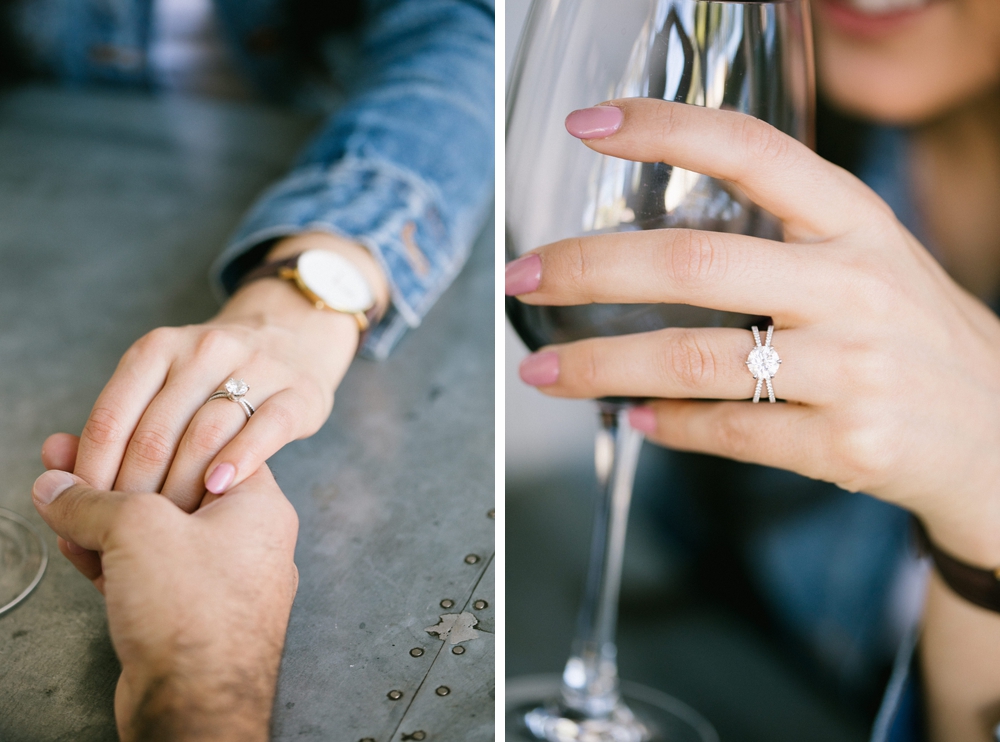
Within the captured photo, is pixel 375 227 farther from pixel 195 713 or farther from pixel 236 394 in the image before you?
pixel 195 713

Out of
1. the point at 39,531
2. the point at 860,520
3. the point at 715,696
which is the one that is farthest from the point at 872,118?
the point at 39,531

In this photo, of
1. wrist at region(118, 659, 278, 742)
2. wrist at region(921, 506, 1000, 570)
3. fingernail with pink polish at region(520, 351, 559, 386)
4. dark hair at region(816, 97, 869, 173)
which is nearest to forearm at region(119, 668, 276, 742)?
wrist at region(118, 659, 278, 742)

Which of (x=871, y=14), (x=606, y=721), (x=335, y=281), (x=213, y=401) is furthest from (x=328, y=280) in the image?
(x=871, y=14)

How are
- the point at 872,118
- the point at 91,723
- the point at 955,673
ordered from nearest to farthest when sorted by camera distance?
the point at 91,723 < the point at 955,673 < the point at 872,118

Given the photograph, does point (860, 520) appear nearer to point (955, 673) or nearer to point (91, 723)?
point (955, 673)

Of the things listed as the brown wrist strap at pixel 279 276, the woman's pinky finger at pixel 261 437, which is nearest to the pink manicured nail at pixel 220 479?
the woman's pinky finger at pixel 261 437

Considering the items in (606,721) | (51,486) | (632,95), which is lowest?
(606,721)

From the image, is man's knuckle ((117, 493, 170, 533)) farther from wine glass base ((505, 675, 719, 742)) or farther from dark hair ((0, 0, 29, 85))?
dark hair ((0, 0, 29, 85))
